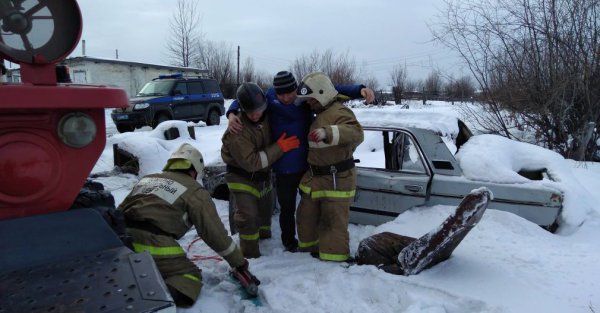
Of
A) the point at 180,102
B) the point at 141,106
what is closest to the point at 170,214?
the point at 141,106

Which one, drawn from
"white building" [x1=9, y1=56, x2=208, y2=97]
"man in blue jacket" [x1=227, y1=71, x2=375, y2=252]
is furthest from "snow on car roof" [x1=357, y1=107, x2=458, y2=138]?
"white building" [x1=9, y1=56, x2=208, y2=97]

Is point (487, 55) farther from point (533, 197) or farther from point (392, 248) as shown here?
point (392, 248)

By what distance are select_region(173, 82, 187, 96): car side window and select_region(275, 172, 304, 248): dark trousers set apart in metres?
12.2

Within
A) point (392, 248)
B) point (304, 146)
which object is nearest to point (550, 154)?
point (392, 248)

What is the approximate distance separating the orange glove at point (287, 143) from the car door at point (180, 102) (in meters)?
12.3

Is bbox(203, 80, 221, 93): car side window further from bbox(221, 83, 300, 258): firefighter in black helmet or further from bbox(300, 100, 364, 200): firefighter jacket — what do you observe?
bbox(300, 100, 364, 200): firefighter jacket

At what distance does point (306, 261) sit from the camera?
3910mm

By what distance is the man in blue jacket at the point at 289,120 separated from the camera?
152 inches

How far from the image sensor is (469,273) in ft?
11.0

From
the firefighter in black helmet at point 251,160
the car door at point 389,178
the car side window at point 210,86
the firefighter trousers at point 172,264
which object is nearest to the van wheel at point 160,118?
the car side window at point 210,86

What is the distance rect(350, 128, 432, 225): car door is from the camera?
171 inches

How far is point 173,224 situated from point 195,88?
549 inches

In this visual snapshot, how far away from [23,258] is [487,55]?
9.42 m

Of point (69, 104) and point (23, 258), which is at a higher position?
point (69, 104)
